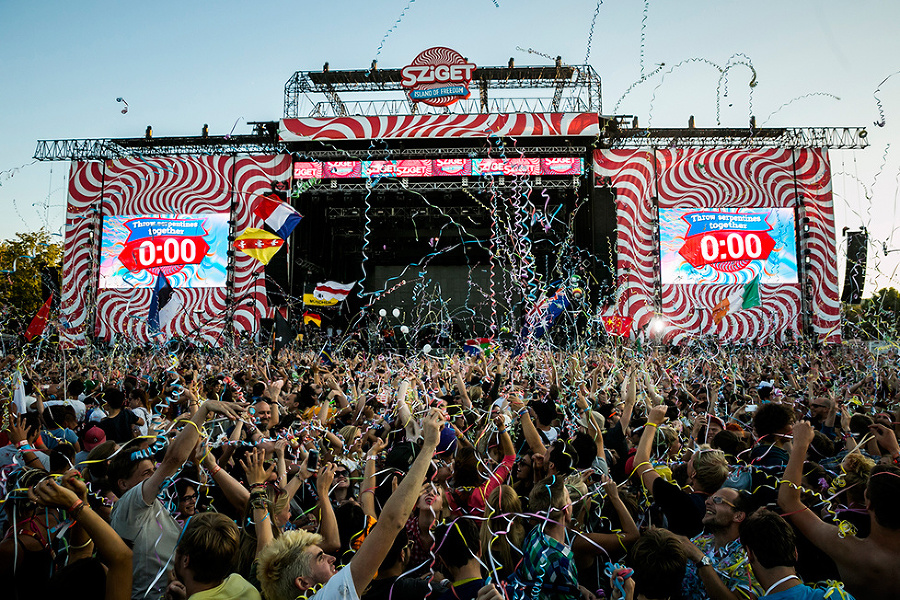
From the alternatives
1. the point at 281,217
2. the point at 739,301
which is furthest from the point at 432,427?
the point at 739,301

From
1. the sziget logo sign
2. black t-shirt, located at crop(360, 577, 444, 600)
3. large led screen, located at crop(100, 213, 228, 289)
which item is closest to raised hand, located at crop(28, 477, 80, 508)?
black t-shirt, located at crop(360, 577, 444, 600)

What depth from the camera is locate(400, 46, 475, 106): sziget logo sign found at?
81.9 ft

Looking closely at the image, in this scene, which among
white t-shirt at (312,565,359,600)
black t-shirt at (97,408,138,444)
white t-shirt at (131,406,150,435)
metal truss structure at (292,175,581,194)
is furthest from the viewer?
metal truss structure at (292,175,581,194)

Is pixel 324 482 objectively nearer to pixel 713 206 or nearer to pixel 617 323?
pixel 617 323

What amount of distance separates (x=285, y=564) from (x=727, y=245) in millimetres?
25317

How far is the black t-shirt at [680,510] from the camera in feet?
10.5

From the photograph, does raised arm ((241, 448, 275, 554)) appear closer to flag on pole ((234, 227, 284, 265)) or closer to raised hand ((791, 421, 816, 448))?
raised hand ((791, 421, 816, 448))

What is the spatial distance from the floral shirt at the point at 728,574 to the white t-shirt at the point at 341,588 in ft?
4.96

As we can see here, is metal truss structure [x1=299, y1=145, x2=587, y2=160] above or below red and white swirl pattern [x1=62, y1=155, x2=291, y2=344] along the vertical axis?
above

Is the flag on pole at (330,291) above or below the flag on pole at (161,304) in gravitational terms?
above

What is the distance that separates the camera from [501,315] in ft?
92.3

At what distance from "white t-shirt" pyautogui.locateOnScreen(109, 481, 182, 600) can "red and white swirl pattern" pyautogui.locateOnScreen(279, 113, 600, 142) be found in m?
22.7

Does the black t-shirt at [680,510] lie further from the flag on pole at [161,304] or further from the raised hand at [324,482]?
the flag on pole at [161,304]

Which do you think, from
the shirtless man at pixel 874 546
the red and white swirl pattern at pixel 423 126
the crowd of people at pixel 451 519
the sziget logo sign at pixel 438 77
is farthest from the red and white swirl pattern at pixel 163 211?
the shirtless man at pixel 874 546
